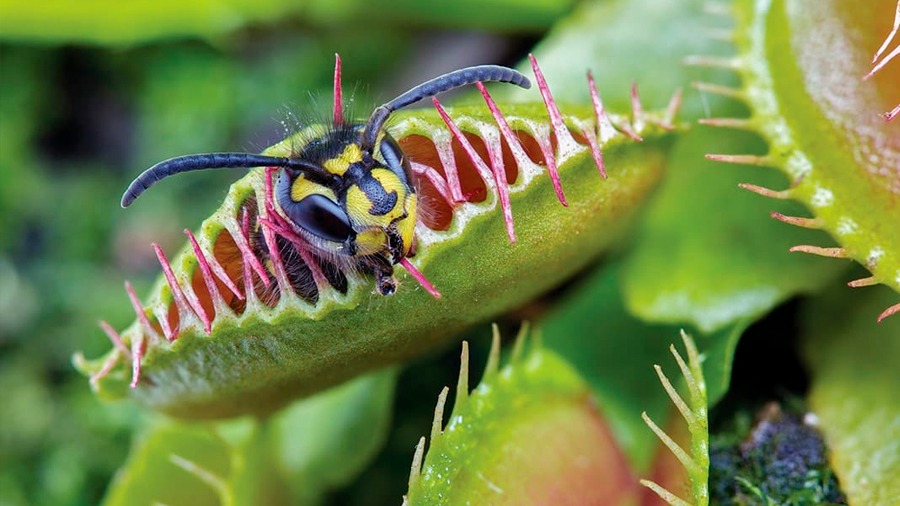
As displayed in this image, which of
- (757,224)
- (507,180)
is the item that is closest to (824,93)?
(757,224)

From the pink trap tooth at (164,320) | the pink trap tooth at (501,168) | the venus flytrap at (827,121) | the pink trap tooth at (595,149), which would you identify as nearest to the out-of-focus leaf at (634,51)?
the venus flytrap at (827,121)

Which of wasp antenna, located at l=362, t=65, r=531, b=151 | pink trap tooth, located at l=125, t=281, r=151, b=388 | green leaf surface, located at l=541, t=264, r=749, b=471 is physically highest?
wasp antenna, located at l=362, t=65, r=531, b=151

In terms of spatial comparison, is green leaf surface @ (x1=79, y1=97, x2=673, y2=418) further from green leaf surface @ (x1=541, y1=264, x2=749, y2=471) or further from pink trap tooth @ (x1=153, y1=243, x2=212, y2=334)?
green leaf surface @ (x1=541, y1=264, x2=749, y2=471)

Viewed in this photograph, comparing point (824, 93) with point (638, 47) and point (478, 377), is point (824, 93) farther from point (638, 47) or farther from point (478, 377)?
point (478, 377)

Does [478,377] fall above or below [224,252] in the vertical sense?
below

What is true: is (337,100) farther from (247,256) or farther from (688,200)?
(688,200)

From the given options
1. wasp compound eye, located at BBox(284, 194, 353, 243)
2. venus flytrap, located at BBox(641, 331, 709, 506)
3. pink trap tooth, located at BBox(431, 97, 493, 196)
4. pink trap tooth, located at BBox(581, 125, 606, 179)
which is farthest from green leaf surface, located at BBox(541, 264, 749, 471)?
wasp compound eye, located at BBox(284, 194, 353, 243)

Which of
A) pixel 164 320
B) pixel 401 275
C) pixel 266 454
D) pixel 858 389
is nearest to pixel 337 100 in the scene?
pixel 401 275
